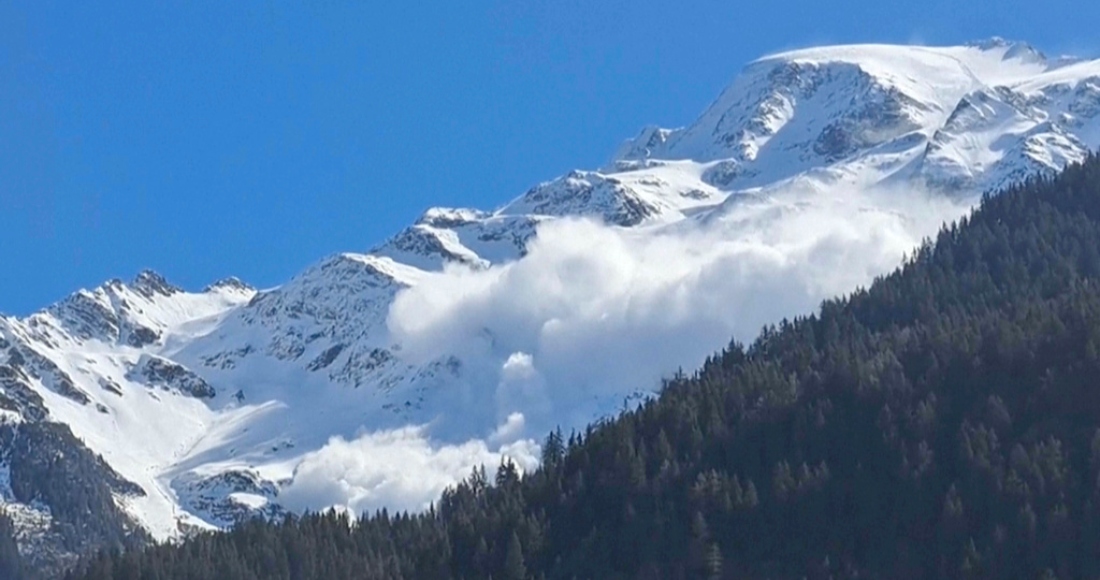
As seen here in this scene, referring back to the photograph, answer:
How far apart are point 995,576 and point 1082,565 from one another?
723 centimetres

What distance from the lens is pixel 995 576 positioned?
19975cm

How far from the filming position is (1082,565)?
648ft
